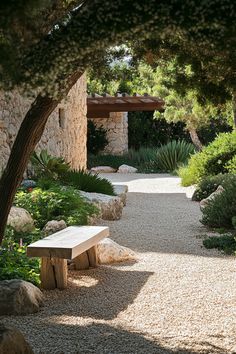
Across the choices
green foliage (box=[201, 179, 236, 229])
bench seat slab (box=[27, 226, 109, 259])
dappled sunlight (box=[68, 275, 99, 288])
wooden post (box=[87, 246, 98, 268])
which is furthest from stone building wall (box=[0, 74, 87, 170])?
dappled sunlight (box=[68, 275, 99, 288])

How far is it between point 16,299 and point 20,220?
2.90 m

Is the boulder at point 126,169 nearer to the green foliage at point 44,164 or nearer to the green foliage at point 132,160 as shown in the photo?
the green foliage at point 132,160

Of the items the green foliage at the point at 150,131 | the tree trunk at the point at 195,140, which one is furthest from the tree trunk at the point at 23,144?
the green foliage at the point at 150,131

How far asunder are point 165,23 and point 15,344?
6.58 ft

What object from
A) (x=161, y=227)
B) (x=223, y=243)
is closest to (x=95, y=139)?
(x=161, y=227)

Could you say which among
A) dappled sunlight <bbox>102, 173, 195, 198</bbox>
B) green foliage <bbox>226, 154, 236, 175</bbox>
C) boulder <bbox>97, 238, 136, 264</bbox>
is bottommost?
dappled sunlight <bbox>102, 173, 195, 198</bbox>

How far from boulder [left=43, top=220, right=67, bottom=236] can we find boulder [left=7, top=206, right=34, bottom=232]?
199 mm

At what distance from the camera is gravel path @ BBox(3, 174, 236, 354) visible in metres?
4.45

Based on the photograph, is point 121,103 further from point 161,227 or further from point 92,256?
point 92,256

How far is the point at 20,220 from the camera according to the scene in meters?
8.02

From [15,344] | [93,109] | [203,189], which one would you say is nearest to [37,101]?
[15,344]

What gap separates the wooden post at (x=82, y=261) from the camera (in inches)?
276

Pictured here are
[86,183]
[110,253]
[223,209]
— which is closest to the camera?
[110,253]

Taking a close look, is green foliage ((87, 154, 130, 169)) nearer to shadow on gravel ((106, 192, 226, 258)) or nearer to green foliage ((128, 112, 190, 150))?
green foliage ((128, 112, 190, 150))
